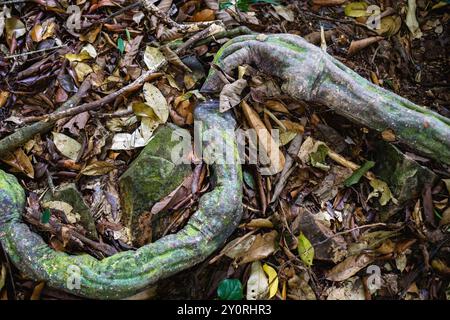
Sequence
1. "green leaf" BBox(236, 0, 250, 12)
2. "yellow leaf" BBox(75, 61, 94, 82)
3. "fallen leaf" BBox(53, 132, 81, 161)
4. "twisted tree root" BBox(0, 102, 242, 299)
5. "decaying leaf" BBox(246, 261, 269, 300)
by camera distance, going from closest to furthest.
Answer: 1. "twisted tree root" BBox(0, 102, 242, 299)
2. "decaying leaf" BBox(246, 261, 269, 300)
3. "fallen leaf" BBox(53, 132, 81, 161)
4. "yellow leaf" BBox(75, 61, 94, 82)
5. "green leaf" BBox(236, 0, 250, 12)

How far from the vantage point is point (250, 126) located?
326cm

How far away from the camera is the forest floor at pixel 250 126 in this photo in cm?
298

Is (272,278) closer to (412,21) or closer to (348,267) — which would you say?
(348,267)

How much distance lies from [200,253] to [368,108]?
154 centimetres

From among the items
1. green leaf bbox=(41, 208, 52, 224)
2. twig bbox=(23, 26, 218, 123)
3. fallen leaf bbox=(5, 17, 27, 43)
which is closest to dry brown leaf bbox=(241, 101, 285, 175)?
twig bbox=(23, 26, 218, 123)

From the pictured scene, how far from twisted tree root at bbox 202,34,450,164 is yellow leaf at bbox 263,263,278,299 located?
123 centimetres

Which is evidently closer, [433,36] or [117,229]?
[117,229]

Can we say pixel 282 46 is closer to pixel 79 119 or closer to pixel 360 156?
pixel 360 156

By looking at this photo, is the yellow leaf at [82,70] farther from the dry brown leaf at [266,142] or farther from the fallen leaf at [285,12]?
the fallen leaf at [285,12]

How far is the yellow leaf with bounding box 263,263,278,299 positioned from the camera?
115 inches

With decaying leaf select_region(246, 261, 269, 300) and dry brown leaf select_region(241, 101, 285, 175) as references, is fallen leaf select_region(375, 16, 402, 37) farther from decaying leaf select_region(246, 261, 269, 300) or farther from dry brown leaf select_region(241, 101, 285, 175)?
decaying leaf select_region(246, 261, 269, 300)

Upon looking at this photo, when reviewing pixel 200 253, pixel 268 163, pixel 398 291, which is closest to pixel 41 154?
pixel 200 253

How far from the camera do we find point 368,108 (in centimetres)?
309

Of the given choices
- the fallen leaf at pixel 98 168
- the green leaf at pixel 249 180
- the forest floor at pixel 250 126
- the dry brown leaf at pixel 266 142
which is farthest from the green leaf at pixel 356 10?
the fallen leaf at pixel 98 168
